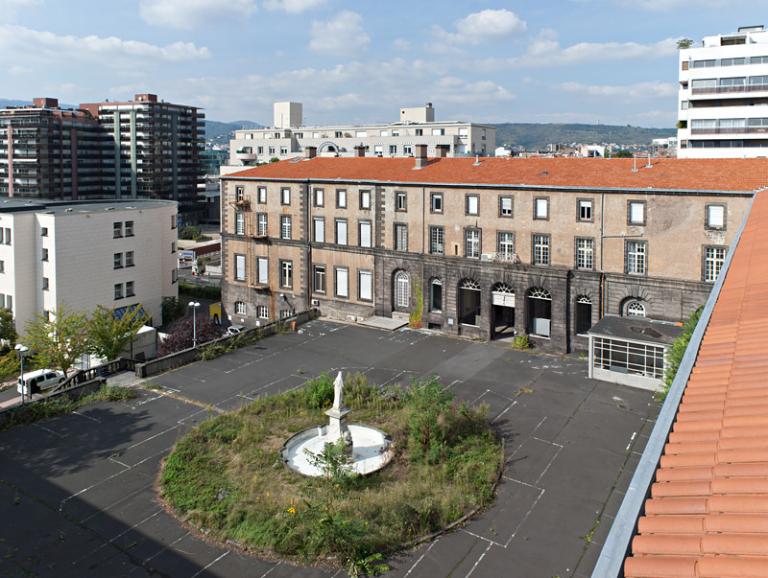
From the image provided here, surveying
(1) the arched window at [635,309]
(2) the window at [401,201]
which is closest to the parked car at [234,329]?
(2) the window at [401,201]

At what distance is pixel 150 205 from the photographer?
224 feet

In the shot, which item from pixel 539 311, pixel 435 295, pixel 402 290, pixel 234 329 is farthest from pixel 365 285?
pixel 539 311

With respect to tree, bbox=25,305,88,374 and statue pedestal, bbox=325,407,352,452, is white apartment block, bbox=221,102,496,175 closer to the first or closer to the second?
tree, bbox=25,305,88,374

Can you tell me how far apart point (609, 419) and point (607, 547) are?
28256mm

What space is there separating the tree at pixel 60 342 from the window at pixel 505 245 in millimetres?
30253

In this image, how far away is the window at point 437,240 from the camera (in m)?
50.0

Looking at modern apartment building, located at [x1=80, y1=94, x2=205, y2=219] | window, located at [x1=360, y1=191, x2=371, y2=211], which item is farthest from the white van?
modern apartment building, located at [x1=80, y1=94, x2=205, y2=219]

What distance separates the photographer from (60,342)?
44.8 meters

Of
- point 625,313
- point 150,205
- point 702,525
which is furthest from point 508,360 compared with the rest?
point 150,205

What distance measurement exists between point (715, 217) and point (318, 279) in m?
31.7

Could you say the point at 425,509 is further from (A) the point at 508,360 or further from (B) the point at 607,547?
(A) the point at 508,360

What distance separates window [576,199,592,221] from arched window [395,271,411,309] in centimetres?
1450

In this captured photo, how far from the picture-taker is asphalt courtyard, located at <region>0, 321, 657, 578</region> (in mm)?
20422

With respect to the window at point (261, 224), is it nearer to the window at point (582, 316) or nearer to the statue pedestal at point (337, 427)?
the window at point (582, 316)
